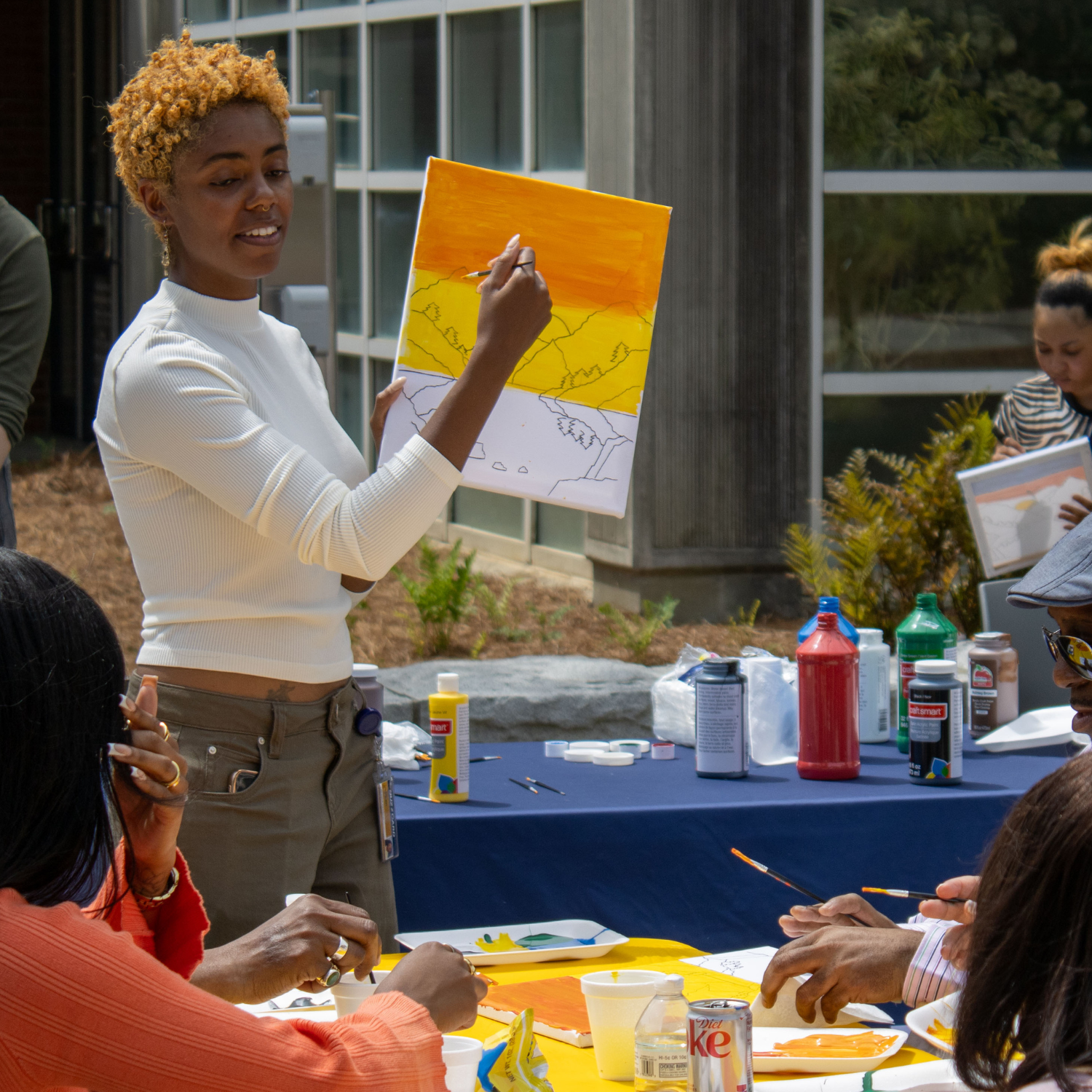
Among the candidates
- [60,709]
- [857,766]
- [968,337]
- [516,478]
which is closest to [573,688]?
[857,766]

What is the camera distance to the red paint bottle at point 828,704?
11.5 feet

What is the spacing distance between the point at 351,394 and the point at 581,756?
5112 millimetres

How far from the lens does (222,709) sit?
2479 mm

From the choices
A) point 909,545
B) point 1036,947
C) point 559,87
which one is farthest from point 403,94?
point 1036,947

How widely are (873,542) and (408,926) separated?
295 centimetres

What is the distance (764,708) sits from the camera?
3764 millimetres

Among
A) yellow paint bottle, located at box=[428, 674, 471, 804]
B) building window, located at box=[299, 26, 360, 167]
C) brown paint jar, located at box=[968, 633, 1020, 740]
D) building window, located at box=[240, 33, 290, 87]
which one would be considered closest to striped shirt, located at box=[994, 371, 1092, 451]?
brown paint jar, located at box=[968, 633, 1020, 740]

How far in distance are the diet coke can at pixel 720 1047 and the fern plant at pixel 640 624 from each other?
160 inches

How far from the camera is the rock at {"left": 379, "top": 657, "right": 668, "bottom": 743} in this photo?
187 inches

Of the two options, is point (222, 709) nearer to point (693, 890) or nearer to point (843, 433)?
point (693, 890)

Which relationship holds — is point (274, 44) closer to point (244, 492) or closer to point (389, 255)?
point (389, 255)

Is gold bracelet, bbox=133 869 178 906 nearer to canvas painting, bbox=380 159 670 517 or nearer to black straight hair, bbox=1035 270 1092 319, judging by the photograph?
canvas painting, bbox=380 159 670 517

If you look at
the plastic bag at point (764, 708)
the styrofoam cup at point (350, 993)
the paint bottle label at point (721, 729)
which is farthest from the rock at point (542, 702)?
the styrofoam cup at point (350, 993)

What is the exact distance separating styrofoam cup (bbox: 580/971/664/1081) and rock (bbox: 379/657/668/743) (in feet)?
8.92
